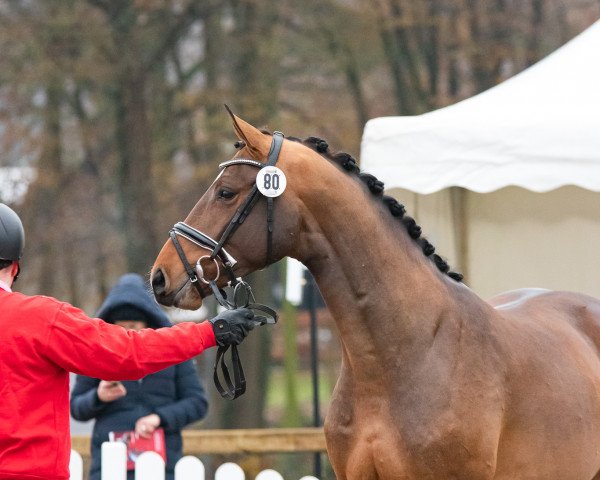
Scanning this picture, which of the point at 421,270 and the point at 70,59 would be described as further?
the point at 70,59

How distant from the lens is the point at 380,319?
13.9 ft

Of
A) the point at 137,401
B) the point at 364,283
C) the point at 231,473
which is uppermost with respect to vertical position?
the point at 364,283

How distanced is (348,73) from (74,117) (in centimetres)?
417

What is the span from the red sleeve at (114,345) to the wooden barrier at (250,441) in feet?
14.7

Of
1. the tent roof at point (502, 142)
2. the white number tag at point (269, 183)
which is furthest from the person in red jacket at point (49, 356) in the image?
the tent roof at point (502, 142)

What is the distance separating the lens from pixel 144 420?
602 centimetres

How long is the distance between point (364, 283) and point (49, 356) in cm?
125

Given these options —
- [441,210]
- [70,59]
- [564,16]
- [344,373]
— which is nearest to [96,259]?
[70,59]

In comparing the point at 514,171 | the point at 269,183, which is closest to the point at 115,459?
the point at 269,183

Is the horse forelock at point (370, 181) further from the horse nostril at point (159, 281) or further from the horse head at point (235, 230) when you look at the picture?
the horse nostril at point (159, 281)

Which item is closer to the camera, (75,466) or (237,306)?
(237,306)

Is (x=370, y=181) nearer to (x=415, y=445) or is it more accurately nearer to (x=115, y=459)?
(x=415, y=445)

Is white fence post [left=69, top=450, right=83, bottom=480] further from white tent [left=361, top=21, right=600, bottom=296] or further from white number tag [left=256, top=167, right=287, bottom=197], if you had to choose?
white number tag [left=256, top=167, right=287, bottom=197]

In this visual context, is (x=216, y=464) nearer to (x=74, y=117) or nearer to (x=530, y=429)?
(x=74, y=117)
